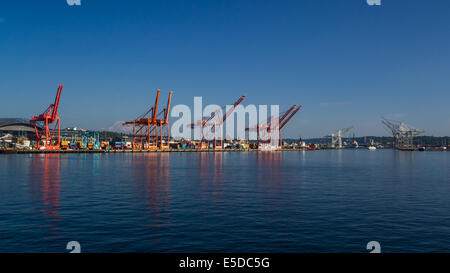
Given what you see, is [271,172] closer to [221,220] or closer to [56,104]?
[221,220]

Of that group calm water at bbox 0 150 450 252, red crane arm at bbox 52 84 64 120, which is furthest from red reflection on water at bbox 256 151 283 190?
red crane arm at bbox 52 84 64 120

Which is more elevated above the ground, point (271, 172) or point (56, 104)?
point (56, 104)

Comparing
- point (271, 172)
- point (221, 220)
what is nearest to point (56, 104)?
point (271, 172)

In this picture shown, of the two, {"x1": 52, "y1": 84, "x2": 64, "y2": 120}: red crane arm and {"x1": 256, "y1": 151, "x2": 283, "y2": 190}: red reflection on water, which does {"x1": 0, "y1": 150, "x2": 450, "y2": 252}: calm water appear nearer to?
{"x1": 256, "y1": 151, "x2": 283, "y2": 190}: red reflection on water

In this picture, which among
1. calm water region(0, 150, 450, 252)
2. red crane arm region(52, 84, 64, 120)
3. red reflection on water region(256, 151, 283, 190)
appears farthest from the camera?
red crane arm region(52, 84, 64, 120)

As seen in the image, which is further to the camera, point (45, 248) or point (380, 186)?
point (380, 186)

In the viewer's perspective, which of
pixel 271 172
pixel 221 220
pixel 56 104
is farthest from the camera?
pixel 56 104

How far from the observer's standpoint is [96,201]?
22.3m

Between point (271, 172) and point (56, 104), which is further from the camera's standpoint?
point (56, 104)

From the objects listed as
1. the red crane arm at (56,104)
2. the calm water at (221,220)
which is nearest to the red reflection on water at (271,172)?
the calm water at (221,220)

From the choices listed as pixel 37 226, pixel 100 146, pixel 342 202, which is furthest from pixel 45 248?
pixel 100 146

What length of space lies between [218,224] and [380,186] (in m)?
21.5

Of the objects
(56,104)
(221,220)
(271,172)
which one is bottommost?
(271,172)

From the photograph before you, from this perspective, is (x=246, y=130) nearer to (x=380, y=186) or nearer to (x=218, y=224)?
(x=380, y=186)
